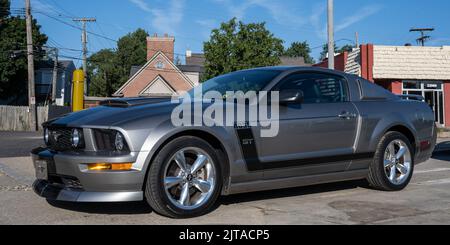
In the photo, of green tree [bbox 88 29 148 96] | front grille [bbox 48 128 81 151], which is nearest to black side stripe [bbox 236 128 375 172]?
front grille [bbox 48 128 81 151]

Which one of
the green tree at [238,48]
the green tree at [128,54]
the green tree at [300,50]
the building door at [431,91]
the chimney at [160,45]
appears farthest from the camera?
the green tree at [300,50]

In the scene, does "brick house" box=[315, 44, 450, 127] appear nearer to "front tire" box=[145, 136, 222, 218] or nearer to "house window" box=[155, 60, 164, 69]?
"front tire" box=[145, 136, 222, 218]

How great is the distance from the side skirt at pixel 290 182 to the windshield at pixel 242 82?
999 millimetres

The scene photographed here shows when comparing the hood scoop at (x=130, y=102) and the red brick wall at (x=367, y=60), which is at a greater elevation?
the red brick wall at (x=367, y=60)

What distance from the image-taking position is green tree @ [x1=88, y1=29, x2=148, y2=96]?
7338 centimetres

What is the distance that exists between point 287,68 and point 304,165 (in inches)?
45.4

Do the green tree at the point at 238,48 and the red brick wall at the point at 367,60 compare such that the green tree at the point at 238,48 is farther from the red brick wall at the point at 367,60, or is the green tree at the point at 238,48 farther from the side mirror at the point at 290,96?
the side mirror at the point at 290,96

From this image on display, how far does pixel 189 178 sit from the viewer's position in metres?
4.50

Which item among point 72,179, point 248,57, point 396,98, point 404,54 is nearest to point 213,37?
point 248,57

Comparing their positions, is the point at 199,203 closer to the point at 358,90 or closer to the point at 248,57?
the point at 358,90

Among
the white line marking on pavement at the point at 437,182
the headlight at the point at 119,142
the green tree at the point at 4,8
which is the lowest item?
the white line marking on pavement at the point at 437,182

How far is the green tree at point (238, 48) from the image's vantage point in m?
32.0

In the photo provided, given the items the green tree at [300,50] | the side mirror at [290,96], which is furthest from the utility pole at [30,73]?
the green tree at [300,50]

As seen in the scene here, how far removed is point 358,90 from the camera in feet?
19.5
